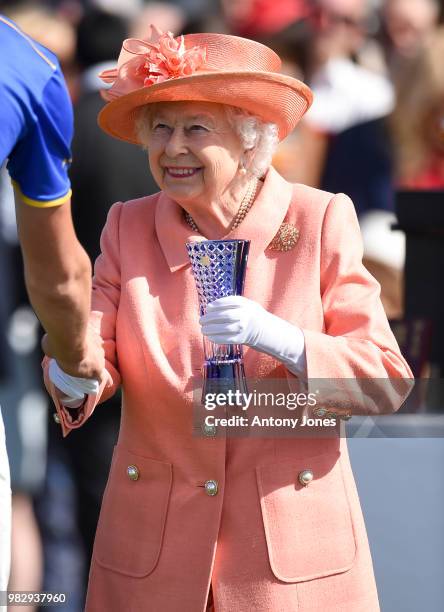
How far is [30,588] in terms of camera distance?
4.46 metres

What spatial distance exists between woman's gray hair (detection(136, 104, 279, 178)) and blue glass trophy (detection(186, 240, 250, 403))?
1.12 feet

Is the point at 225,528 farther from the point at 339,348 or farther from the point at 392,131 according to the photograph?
the point at 392,131

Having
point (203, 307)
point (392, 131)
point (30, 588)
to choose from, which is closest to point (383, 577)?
point (203, 307)

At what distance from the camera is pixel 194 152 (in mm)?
3041

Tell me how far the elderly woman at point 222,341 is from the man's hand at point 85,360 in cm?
9

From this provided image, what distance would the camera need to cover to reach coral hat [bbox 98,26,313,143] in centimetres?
302

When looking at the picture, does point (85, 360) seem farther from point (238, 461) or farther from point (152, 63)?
point (152, 63)

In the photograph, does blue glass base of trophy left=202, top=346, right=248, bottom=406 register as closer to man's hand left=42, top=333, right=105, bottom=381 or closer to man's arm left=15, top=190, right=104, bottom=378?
man's hand left=42, top=333, right=105, bottom=381

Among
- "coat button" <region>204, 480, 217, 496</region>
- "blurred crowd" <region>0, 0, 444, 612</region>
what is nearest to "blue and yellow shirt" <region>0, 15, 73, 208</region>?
"coat button" <region>204, 480, 217, 496</region>

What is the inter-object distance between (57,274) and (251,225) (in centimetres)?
78

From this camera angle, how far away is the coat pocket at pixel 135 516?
3018 mm

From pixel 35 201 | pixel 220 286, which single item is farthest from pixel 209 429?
pixel 35 201

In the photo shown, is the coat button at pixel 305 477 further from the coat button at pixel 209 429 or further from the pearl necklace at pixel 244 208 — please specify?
the pearl necklace at pixel 244 208

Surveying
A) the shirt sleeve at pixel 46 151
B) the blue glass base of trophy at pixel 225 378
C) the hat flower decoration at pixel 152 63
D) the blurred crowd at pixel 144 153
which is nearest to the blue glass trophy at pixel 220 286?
the blue glass base of trophy at pixel 225 378
